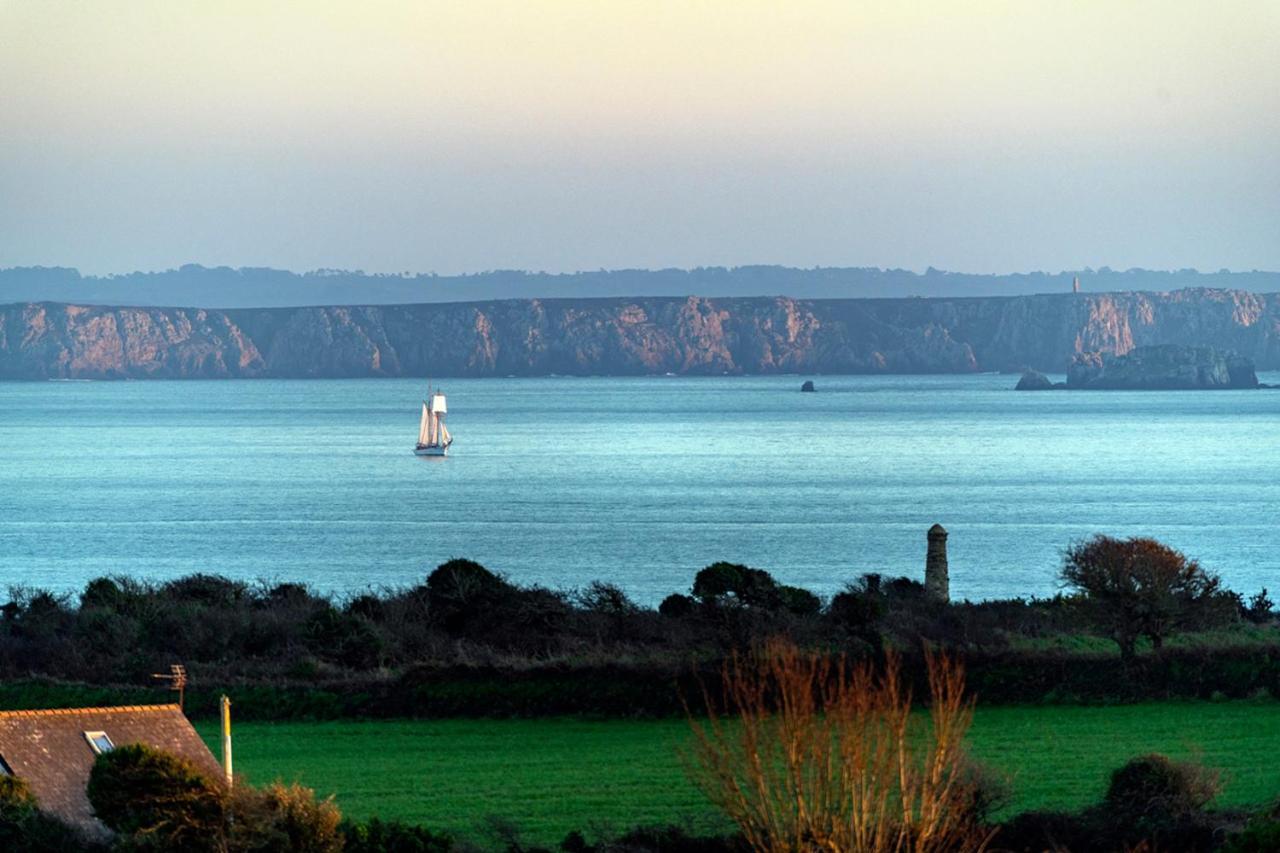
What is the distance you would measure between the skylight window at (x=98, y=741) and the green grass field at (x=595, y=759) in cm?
286

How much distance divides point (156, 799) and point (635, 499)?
5991 centimetres

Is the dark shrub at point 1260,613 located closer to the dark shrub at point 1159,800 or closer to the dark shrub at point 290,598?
the dark shrub at point 1159,800

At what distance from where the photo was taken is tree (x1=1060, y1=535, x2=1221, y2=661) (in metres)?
25.4

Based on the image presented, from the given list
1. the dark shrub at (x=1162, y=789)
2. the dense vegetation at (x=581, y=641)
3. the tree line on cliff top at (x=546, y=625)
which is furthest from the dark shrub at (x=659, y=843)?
the tree line on cliff top at (x=546, y=625)

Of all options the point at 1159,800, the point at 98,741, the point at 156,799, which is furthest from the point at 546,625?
the point at 156,799

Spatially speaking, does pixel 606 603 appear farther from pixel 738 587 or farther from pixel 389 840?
pixel 389 840

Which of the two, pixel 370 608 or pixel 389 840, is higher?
pixel 389 840

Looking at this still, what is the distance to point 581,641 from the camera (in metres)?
27.3

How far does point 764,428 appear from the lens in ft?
437

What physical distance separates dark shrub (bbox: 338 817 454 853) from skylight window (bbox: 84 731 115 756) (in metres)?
2.34

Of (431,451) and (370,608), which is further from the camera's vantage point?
(431,451)

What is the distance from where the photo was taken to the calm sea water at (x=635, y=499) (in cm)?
5284

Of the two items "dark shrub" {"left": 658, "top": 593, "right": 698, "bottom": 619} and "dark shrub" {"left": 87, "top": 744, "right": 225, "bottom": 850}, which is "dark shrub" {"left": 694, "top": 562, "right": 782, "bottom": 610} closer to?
"dark shrub" {"left": 658, "top": 593, "right": 698, "bottom": 619}

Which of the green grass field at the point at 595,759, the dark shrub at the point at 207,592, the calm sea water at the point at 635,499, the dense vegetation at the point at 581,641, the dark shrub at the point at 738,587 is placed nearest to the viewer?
the green grass field at the point at 595,759
